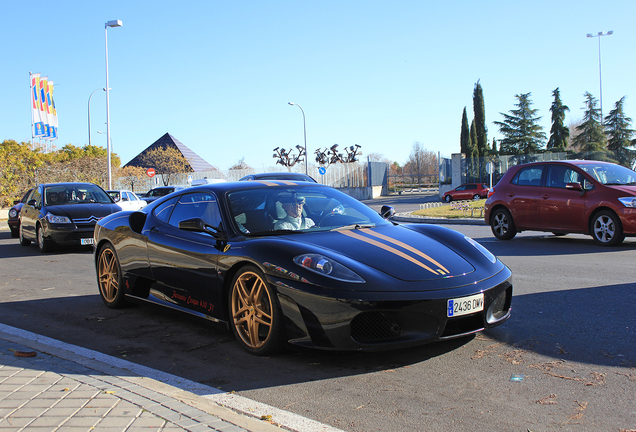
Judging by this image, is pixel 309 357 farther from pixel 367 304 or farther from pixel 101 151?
pixel 101 151

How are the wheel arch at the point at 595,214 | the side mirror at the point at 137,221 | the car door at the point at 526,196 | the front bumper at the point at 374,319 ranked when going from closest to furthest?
the front bumper at the point at 374,319
the side mirror at the point at 137,221
the wheel arch at the point at 595,214
the car door at the point at 526,196

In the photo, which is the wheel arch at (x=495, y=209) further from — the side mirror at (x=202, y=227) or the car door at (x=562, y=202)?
the side mirror at (x=202, y=227)

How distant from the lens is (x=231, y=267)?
4.54m

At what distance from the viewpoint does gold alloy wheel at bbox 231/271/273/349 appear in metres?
4.23

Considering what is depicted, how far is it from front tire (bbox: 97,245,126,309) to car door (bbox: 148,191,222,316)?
843 millimetres

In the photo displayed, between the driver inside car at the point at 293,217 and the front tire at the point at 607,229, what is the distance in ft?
24.9

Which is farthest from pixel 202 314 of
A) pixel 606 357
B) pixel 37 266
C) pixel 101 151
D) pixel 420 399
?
pixel 101 151

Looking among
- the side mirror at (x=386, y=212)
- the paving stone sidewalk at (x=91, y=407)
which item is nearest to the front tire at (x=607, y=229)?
the side mirror at (x=386, y=212)

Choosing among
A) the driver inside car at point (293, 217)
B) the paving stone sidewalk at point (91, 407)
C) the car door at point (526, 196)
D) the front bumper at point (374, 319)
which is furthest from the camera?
the car door at point (526, 196)

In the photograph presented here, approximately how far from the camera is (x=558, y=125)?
6166 centimetres

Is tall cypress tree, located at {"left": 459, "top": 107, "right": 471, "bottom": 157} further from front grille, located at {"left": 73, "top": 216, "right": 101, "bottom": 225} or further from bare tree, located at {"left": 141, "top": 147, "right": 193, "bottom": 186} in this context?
front grille, located at {"left": 73, "top": 216, "right": 101, "bottom": 225}

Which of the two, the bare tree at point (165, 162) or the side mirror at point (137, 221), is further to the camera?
the bare tree at point (165, 162)

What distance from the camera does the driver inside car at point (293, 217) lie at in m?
4.90

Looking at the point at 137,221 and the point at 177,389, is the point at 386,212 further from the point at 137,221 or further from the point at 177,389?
the point at 177,389
